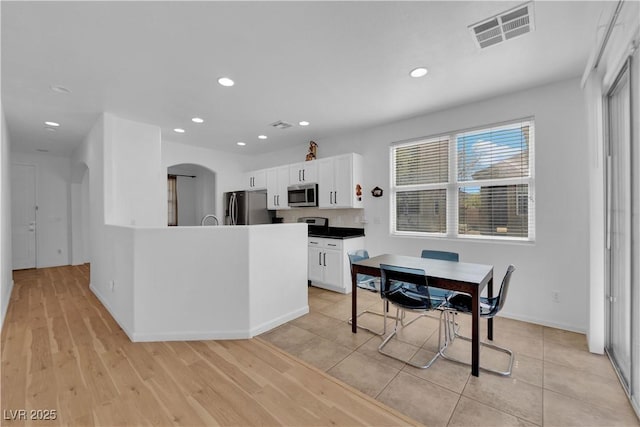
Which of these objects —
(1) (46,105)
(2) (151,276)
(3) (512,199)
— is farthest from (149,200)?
(3) (512,199)

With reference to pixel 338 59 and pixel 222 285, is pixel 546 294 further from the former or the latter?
pixel 222 285

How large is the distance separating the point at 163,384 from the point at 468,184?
3.88 m

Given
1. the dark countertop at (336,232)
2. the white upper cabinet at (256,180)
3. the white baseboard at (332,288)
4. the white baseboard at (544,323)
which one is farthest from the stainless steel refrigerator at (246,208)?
the white baseboard at (544,323)

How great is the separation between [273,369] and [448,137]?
11.5ft

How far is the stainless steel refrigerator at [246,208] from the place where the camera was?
5.62 metres

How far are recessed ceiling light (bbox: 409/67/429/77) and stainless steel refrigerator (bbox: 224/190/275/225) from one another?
394 centimetres

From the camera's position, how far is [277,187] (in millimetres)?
5562

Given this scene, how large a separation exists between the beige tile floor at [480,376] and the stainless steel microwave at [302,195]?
7.63 feet

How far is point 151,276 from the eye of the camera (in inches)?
106

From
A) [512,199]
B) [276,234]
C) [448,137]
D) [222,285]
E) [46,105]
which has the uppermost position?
[46,105]

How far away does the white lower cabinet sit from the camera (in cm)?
427

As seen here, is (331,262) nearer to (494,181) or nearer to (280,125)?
(280,125)

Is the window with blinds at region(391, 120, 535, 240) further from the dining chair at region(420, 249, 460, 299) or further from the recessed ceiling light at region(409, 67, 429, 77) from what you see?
the recessed ceiling light at region(409, 67, 429, 77)

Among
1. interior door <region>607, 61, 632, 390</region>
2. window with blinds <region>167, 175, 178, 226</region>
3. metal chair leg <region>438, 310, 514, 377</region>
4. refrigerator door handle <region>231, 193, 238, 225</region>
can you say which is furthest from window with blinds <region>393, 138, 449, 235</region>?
window with blinds <region>167, 175, 178, 226</region>
